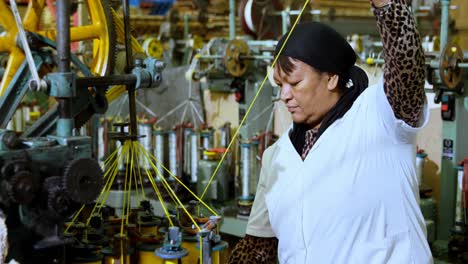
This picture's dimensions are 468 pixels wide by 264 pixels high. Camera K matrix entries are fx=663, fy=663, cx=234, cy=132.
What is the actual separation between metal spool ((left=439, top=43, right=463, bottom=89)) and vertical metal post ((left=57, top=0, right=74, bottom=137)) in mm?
2585

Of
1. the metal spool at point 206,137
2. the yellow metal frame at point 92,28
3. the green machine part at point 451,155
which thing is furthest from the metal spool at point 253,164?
the yellow metal frame at point 92,28

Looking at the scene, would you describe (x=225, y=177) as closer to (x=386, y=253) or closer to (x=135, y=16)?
(x=135, y=16)

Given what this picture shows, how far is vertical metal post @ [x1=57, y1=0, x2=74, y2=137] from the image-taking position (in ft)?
5.19

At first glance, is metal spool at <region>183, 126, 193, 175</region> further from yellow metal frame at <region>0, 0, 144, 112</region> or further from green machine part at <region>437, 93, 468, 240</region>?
yellow metal frame at <region>0, 0, 144, 112</region>

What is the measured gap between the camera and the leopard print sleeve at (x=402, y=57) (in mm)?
1538

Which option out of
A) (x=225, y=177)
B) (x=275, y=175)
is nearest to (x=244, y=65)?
(x=225, y=177)

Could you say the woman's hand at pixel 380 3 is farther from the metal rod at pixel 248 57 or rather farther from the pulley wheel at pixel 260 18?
the pulley wheel at pixel 260 18

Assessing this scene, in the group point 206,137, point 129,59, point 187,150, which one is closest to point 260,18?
point 206,137

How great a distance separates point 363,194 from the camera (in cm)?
182

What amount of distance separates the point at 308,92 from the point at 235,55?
2.85 metres

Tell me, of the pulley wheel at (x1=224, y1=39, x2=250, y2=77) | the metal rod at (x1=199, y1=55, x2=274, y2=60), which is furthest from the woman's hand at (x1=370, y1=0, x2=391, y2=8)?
the pulley wheel at (x1=224, y1=39, x2=250, y2=77)

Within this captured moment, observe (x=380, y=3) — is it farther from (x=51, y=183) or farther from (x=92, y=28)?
(x=92, y=28)

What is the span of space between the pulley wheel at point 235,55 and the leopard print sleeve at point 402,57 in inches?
123

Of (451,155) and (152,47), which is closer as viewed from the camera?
(451,155)
